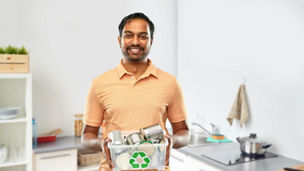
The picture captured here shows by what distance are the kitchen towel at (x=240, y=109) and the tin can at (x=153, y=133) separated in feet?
4.94

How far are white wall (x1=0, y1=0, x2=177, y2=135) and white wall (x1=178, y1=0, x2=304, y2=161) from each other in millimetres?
895

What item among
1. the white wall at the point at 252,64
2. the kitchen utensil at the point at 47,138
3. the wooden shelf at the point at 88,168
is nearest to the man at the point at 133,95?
the white wall at the point at 252,64

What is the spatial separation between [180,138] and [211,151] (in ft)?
3.93

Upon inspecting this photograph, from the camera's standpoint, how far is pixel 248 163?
6.50 feet

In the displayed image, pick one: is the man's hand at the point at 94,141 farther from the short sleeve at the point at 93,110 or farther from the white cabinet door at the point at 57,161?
the white cabinet door at the point at 57,161

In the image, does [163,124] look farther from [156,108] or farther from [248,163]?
[248,163]

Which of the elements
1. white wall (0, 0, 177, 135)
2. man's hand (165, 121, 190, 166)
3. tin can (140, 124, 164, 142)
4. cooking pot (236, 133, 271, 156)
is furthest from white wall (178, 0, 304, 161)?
tin can (140, 124, 164, 142)

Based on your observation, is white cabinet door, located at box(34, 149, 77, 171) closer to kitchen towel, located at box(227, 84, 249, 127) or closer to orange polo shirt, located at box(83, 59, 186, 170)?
orange polo shirt, located at box(83, 59, 186, 170)

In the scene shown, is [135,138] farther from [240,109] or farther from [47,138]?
[47,138]

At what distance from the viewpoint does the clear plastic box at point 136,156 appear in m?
1.01

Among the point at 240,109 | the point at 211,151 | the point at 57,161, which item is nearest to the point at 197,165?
the point at 211,151

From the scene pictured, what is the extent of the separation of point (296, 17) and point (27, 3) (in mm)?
2458

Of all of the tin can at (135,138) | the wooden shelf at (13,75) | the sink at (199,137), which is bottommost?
the sink at (199,137)

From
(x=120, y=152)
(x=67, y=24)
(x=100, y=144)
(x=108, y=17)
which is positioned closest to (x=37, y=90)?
(x=67, y=24)
